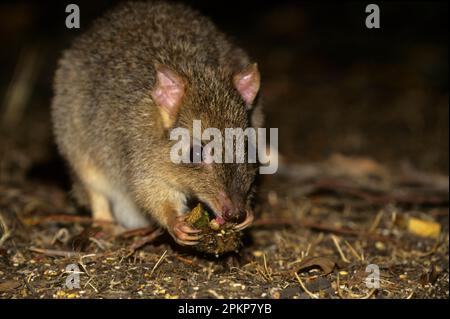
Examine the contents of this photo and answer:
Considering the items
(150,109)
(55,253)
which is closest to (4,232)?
(55,253)

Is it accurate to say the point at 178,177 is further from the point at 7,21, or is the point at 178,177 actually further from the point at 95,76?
the point at 7,21

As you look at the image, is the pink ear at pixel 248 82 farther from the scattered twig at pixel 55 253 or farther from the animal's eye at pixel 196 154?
the scattered twig at pixel 55 253

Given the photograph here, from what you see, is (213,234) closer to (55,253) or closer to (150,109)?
(150,109)

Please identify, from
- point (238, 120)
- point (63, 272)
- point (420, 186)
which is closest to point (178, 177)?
point (238, 120)

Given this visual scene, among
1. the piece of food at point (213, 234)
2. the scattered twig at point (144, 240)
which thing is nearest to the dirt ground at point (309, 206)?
the scattered twig at point (144, 240)

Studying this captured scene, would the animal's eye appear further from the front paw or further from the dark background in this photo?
the dark background

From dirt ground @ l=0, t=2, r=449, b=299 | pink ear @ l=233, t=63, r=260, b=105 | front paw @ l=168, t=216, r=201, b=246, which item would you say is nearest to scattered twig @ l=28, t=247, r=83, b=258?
dirt ground @ l=0, t=2, r=449, b=299
